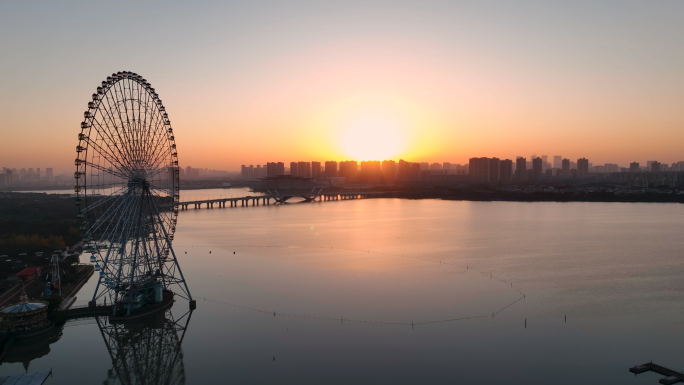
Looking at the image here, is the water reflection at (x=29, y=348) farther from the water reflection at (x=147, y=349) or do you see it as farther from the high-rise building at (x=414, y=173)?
the high-rise building at (x=414, y=173)

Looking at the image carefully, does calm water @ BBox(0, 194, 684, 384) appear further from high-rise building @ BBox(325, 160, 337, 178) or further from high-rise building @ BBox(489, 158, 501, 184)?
high-rise building @ BBox(325, 160, 337, 178)

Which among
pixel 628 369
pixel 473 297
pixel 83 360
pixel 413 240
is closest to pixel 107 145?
pixel 83 360

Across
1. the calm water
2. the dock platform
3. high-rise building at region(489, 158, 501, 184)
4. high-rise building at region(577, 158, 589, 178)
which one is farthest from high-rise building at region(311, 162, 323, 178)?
the dock platform

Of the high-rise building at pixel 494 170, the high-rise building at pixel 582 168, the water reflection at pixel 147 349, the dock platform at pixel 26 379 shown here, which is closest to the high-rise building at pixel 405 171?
the high-rise building at pixel 494 170

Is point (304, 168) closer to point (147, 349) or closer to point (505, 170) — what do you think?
point (505, 170)

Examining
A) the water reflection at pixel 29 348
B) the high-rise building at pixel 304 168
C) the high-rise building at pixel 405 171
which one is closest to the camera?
the water reflection at pixel 29 348

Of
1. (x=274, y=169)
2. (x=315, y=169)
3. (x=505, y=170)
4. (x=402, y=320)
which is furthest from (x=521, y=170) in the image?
(x=402, y=320)
